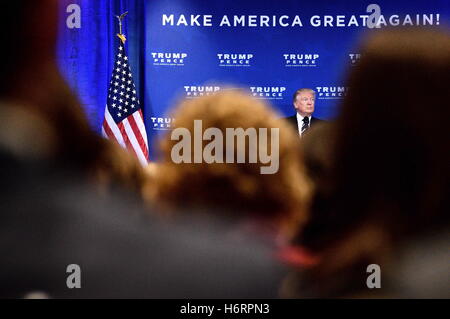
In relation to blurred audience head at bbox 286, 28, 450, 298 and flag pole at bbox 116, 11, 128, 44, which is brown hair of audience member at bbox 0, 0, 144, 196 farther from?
blurred audience head at bbox 286, 28, 450, 298

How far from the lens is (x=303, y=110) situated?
3.30 meters

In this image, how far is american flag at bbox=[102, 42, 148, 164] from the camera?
333 centimetres

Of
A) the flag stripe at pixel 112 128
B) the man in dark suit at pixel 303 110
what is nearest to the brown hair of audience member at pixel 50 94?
the flag stripe at pixel 112 128

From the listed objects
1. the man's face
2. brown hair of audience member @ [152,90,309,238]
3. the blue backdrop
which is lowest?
brown hair of audience member @ [152,90,309,238]

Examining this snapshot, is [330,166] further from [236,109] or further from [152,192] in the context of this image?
[152,192]

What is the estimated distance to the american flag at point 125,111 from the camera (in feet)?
10.9

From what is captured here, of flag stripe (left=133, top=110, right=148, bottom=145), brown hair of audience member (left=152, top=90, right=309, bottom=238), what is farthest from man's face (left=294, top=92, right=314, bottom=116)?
flag stripe (left=133, top=110, right=148, bottom=145)

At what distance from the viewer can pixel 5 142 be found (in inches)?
135

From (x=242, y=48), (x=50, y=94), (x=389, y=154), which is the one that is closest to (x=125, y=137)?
(x=50, y=94)

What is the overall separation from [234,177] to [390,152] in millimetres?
863

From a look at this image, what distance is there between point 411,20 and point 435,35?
153mm

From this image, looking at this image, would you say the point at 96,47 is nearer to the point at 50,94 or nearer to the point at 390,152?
the point at 50,94

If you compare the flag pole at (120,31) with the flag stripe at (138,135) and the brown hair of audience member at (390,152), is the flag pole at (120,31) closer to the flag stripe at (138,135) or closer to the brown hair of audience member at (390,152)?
the flag stripe at (138,135)

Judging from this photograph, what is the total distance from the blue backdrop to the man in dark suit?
3cm
